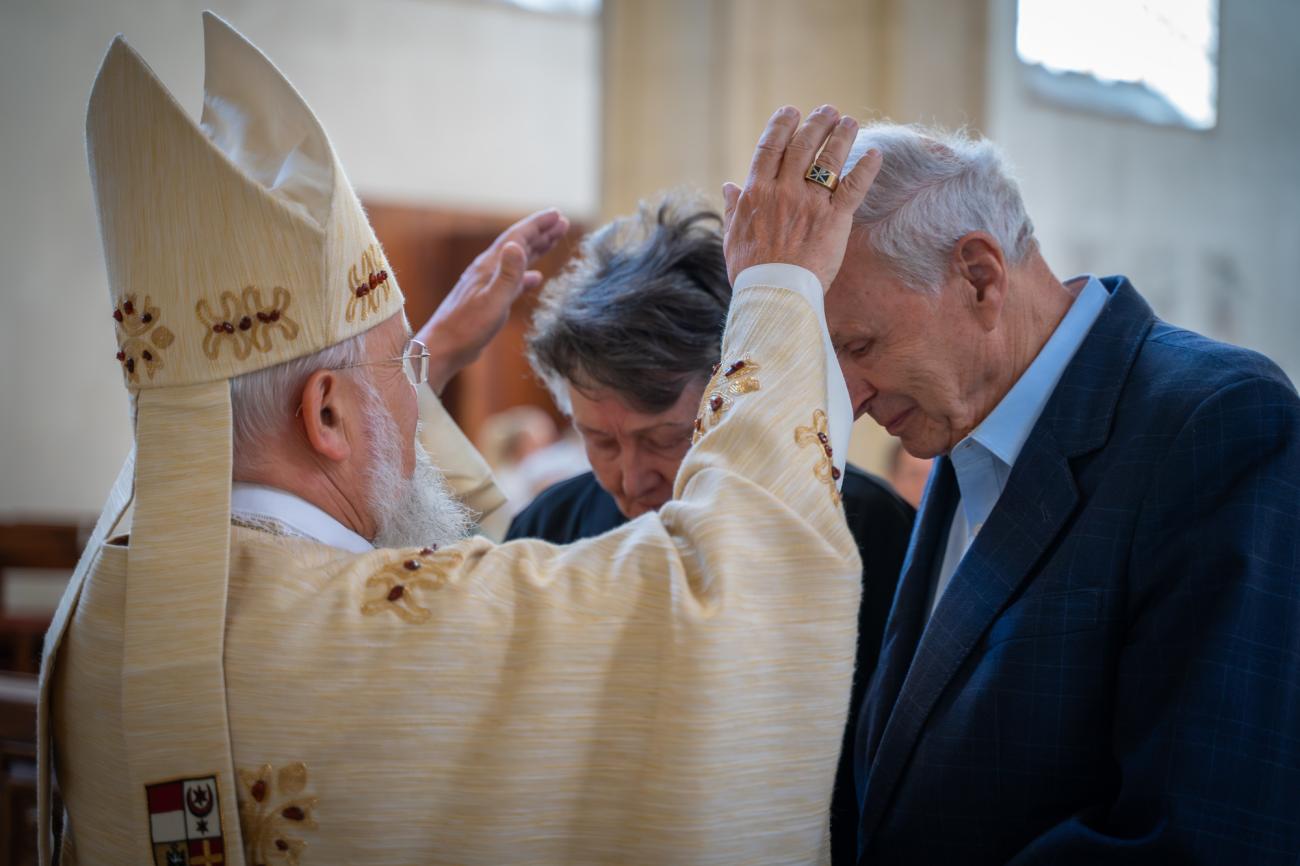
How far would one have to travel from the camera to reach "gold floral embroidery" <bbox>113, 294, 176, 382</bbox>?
170 centimetres

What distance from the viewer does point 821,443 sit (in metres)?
1.66

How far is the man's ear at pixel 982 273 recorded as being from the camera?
6.65 ft

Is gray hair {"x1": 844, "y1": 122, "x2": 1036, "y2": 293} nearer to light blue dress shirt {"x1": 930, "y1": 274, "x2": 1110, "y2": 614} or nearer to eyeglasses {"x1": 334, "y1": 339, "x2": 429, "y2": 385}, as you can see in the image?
light blue dress shirt {"x1": 930, "y1": 274, "x2": 1110, "y2": 614}

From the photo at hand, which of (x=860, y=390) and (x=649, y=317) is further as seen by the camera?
(x=649, y=317)

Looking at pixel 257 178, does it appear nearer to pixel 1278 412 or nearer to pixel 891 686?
pixel 891 686

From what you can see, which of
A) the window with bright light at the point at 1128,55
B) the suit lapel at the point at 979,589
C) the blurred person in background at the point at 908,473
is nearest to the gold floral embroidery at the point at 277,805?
the suit lapel at the point at 979,589

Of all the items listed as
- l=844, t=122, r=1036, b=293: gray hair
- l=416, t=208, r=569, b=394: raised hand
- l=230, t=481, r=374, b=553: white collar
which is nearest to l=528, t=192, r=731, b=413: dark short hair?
l=416, t=208, r=569, b=394: raised hand

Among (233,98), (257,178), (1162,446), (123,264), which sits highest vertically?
(233,98)

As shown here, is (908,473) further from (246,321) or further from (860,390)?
(246,321)

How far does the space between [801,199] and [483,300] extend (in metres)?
1.18

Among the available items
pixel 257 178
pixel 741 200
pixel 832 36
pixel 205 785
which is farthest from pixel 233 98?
pixel 832 36

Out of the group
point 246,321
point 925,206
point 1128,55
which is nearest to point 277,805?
point 246,321

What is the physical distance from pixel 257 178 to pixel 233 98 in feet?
0.57

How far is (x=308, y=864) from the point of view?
154 centimetres
